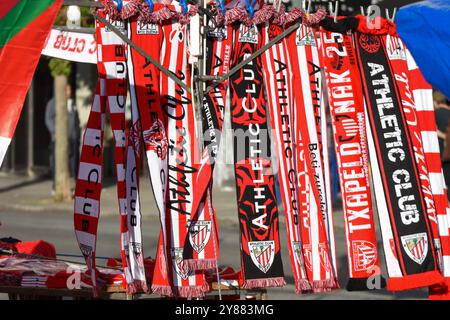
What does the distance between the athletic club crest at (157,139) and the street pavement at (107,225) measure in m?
3.90

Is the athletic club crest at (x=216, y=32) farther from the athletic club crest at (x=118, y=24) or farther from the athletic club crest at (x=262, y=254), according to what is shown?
the athletic club crest at (x=262, y=254)

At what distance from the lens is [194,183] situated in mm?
6441

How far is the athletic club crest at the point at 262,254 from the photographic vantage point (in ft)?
21.6

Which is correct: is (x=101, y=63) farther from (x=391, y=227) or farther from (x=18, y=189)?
(x=18, y=189)

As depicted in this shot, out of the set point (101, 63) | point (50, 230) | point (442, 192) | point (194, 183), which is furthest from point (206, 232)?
point (50, 230)

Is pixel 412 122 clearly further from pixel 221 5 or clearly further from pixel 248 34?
pixel 221 5

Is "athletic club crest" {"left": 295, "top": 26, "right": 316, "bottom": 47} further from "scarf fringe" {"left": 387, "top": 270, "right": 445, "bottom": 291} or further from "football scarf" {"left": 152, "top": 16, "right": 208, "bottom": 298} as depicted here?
"scarf fringe" {"left": 387, "top": 270, "right": 445, "bottom": 291}

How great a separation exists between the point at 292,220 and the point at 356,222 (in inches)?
18.1

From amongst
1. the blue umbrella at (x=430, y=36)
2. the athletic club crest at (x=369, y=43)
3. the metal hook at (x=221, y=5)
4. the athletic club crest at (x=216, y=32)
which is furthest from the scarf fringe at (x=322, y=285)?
the metal hook at (x=221, y=5)

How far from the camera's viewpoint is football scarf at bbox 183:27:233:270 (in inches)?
253

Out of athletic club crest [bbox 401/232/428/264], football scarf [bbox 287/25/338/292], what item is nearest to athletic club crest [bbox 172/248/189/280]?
football scarf [bbox 287/25/338/292]

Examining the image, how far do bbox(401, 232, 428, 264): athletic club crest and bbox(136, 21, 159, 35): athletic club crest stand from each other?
2.17 metres

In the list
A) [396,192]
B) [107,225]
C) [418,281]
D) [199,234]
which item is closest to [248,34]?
[199,234]
